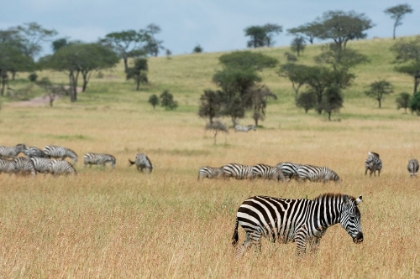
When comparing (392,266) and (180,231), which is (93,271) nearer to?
(180,231)

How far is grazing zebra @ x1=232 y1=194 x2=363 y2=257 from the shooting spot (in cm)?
937

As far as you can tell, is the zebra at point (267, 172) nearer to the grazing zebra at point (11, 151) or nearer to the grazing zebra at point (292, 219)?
the grazing zebra at point (11, 151)

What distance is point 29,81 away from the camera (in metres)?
99.5

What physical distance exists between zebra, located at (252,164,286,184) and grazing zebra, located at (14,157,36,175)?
25.6 ft

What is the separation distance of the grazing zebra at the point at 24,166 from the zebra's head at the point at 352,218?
48.0 feet

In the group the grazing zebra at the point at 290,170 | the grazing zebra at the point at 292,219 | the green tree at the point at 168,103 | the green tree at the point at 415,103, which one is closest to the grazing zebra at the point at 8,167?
the grazing zebra at the point at 290,170

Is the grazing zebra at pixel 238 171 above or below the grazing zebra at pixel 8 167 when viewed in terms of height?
above

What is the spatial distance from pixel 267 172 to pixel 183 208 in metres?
7.58

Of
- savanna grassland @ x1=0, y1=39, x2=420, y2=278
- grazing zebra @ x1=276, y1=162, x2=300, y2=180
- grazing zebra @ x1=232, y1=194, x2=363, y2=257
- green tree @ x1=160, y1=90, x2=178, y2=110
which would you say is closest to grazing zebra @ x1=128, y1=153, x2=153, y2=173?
savanna grassland @ x1=0, y1=39, x2=420, y2=278

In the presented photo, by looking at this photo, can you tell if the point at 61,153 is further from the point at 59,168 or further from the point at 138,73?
the point at 138,73

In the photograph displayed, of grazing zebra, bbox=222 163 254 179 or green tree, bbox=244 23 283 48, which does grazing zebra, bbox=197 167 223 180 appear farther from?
green tree, bbox=244 23 283 48

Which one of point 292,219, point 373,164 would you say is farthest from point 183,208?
point 373,164

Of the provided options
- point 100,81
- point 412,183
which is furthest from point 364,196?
point 100,81

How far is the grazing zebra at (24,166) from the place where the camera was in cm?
2141
